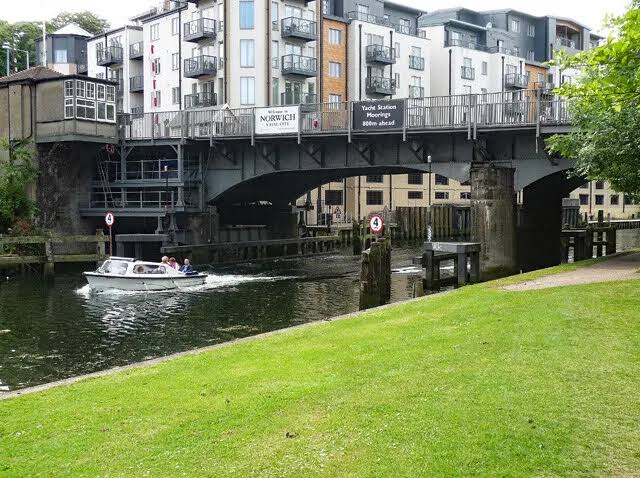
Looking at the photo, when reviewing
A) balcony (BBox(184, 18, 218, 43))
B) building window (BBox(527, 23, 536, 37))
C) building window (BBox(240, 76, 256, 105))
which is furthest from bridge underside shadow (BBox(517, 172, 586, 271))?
building window (BBox(527, 23, 536, 37))

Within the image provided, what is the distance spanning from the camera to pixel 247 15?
67438 mm

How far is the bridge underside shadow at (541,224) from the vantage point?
4694cm

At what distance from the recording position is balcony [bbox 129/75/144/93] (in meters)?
80.6

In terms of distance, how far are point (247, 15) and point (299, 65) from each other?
21.9 ft

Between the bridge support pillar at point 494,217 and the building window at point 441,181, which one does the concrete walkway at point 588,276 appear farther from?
the building window at point 441,181

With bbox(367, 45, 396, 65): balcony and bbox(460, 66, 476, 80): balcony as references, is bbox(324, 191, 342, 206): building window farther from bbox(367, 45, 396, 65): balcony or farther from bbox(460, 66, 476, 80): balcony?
bbox(460, 66, 476, 80): balcony

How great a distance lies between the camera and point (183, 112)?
51.6 metres

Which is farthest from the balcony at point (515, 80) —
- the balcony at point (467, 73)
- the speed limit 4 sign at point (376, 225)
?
the speed limit 4 sign at point (376, 225)

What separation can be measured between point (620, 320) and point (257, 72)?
184ft

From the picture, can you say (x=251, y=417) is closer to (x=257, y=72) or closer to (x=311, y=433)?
(x=311, y=433)

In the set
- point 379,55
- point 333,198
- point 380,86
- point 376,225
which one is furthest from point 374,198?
point 376,225

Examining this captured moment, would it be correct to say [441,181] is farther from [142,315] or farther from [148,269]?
[142,315]

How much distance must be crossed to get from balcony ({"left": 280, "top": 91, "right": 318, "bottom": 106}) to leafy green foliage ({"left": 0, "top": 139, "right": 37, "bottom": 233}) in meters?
26.2

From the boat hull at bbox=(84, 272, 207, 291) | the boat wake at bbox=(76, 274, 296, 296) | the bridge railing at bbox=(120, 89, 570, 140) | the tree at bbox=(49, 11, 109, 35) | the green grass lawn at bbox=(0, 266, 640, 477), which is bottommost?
the boat wake at bbox=(76, 274, 296, 296)
